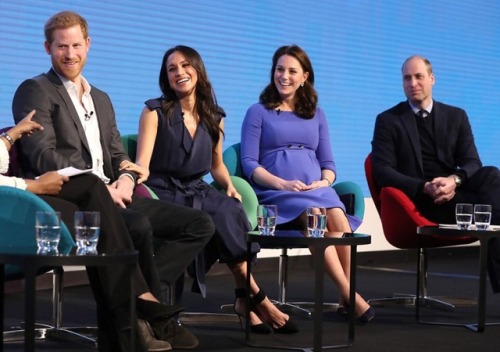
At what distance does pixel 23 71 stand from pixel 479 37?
4883 millimetres

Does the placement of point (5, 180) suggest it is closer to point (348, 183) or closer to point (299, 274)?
point (348, 183)

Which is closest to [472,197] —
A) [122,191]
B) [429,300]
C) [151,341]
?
[429,300]

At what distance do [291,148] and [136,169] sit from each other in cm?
119

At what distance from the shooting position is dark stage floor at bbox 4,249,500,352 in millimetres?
3857

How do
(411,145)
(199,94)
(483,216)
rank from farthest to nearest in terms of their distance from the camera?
(411,145) < (199,94) < (483,216)

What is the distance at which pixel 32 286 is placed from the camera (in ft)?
7.95

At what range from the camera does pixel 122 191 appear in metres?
3.80

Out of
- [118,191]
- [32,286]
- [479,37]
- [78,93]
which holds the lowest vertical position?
[32,286]

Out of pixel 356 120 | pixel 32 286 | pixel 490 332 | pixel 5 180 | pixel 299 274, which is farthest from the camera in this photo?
pixel 356 120

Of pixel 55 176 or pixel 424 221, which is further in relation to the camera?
pixel 424 221

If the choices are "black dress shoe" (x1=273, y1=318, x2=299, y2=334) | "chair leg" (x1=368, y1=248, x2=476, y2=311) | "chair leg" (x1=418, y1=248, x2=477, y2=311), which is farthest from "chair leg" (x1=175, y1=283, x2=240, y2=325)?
"chair leg" (x1=418, y1=248, x2=477, y2=311)

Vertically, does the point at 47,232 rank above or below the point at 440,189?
below

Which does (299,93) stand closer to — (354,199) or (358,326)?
(354,199)

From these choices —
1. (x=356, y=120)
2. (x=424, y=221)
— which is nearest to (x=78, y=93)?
(x=424, y=221)
